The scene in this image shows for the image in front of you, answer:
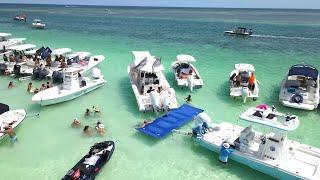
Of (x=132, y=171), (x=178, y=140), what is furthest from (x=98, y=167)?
(x=178, y=140)

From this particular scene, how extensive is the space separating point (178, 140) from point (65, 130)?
243 inches

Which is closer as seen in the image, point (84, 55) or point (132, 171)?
point (132, 171)

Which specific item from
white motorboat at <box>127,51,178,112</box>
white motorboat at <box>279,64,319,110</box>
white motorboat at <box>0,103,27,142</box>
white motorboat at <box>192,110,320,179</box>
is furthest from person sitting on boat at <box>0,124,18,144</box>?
white motorboat at <box>279,64,319,110</box>

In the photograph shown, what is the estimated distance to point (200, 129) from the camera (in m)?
15.8

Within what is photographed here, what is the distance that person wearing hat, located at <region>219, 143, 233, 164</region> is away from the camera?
1421 centimetres

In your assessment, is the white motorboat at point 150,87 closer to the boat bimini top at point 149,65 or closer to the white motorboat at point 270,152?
the boat bimini top at point 149,65

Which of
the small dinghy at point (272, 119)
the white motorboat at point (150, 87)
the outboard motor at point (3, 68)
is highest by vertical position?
the small dinghy at point (272, 119)

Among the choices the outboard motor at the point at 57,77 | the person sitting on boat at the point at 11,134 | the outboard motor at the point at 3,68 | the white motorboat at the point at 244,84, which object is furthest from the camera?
the outboard motor at the point at 3,68

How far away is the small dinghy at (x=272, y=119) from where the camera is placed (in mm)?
12852

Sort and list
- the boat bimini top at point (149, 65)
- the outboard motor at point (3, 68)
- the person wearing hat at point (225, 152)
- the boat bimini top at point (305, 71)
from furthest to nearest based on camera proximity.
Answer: the outboard motor at point (3, 68), the boat bimini top at point (305, 71), the boat bimini top at point (149, 65), the person wearing hat at point (225, 152)

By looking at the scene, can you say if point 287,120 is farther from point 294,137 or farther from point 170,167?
point 170,167

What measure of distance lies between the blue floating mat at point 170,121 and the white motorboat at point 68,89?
6.56 meters

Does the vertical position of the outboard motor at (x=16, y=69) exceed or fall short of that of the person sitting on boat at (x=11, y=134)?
it exceeds it

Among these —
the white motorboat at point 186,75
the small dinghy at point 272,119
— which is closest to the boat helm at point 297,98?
the white motorboat at point 186,75
